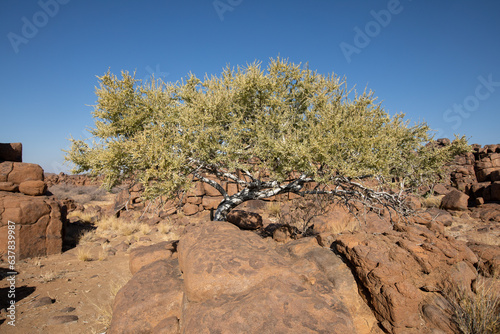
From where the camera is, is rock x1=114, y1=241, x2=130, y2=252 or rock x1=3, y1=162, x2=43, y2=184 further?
rock x1=114, y1=241, x2=130, y2=252

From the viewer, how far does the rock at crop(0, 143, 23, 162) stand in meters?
13.1

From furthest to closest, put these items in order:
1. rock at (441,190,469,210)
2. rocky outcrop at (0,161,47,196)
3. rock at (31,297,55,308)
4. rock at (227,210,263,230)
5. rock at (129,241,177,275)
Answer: rock at (441,190,469,210) → rocky outcrop at (0,161,47,196) → rock at (227,210,263,230) → rock at (129,241,177,275) → rock at (31,297,55,308)

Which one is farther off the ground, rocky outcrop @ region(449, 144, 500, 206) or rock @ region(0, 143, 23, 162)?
rock @ region(0, 143, 23, 162)

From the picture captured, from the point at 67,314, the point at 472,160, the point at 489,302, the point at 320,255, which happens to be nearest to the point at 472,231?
the point at 489,302

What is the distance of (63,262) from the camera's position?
11.0 m

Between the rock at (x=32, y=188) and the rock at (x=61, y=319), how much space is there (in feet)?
28.8

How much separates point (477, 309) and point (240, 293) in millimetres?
4226

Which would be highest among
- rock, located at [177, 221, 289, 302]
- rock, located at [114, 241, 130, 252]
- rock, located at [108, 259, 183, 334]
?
rock, located at [177, 221, 289, 302]

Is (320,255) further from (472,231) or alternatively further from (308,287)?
(472,231)

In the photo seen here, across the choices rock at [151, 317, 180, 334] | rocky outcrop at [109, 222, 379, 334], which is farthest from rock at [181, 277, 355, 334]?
rock at [151, 317, 180, 334]

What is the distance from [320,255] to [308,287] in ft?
4.55

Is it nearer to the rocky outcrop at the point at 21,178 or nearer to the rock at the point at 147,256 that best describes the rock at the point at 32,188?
the rocky outcrop at the point at 21,178

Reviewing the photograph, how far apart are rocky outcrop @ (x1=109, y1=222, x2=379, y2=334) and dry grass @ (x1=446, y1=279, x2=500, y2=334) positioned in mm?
1411

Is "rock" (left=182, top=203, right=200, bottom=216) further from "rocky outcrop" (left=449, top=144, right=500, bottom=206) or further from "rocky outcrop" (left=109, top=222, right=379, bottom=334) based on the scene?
"rocky outcrop" (left=449, top=144, right=500, bottom=206)
